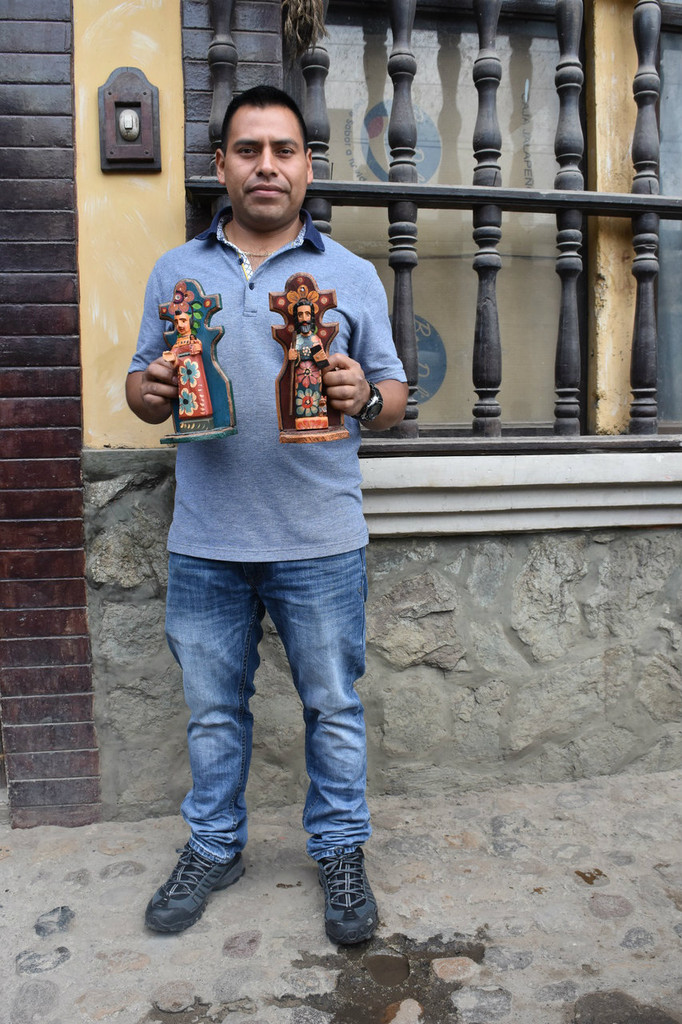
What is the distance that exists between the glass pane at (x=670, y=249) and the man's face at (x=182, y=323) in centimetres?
183

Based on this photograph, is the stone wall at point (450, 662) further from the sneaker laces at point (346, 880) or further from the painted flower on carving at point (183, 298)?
the painted flower on carving at point (183, 298)

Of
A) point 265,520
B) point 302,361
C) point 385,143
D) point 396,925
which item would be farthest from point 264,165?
point 396,925

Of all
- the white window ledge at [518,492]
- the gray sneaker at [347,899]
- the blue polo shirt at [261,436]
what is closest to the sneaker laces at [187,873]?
the gray sneaker at [347,899]

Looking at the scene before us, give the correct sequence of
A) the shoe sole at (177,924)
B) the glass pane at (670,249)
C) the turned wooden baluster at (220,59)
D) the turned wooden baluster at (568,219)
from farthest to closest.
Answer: the glass pane at (670,249), the turned wooden baluster at (568,219), the turned wooden baluster at (220,59), the shoe sole at (177,924)

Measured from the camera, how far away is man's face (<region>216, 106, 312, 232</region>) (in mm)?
1952

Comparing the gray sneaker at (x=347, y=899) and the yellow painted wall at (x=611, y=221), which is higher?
Answer: the yellow painted wall at (x=611, y=221)

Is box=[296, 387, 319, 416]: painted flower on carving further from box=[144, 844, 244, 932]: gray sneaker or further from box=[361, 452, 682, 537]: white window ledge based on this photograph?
box=[144, 844, 244, 932]: gray sneaker

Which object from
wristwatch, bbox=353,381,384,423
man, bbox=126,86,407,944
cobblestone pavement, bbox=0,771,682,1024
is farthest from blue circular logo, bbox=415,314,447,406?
cobblestone pavement, bbox=0,771,682,1024

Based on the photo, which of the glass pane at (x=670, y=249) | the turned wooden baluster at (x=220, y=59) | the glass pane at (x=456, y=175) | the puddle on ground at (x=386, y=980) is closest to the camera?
the puddle on ground at (x=386, y=980)

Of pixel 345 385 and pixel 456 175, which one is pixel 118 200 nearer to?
pixel 345 385

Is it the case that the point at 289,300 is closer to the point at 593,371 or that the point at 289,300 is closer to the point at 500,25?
the point at 593,371

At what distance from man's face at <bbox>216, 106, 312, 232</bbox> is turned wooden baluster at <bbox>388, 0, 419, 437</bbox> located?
568mm

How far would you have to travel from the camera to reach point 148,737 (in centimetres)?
255

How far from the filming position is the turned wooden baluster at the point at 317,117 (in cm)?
243
